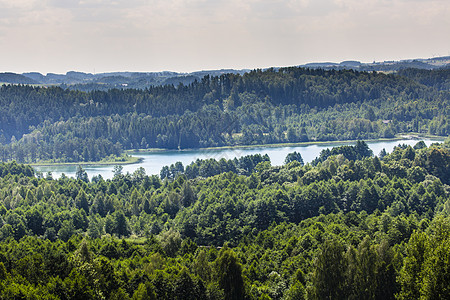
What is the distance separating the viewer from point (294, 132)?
149 meters

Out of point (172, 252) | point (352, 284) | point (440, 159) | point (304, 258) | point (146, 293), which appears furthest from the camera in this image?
point (440, 159)

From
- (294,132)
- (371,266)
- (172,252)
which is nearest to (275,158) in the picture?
(294,132)

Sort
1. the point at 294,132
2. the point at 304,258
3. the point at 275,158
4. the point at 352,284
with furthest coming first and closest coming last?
the point at 294,132 → the point at 275,158 → the point at 304,258 → the point at 352,284

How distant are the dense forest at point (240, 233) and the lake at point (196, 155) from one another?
17493 millimetres

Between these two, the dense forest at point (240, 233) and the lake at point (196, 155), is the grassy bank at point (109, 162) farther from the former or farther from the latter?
the dense forest at point (240, 233)

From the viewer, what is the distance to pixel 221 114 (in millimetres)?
161500

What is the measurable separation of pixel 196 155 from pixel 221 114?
3290 centimetres

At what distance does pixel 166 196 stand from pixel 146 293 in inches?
1469

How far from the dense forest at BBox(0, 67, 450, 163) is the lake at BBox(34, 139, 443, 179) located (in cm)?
653

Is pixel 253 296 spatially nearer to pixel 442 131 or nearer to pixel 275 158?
pixel 275 158

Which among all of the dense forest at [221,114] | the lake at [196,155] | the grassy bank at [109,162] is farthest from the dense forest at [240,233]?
the dense forest at [221,114]

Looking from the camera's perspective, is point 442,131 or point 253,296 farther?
point 442,131

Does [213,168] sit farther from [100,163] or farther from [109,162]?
[100,163]

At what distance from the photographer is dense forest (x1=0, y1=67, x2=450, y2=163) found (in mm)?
146500
